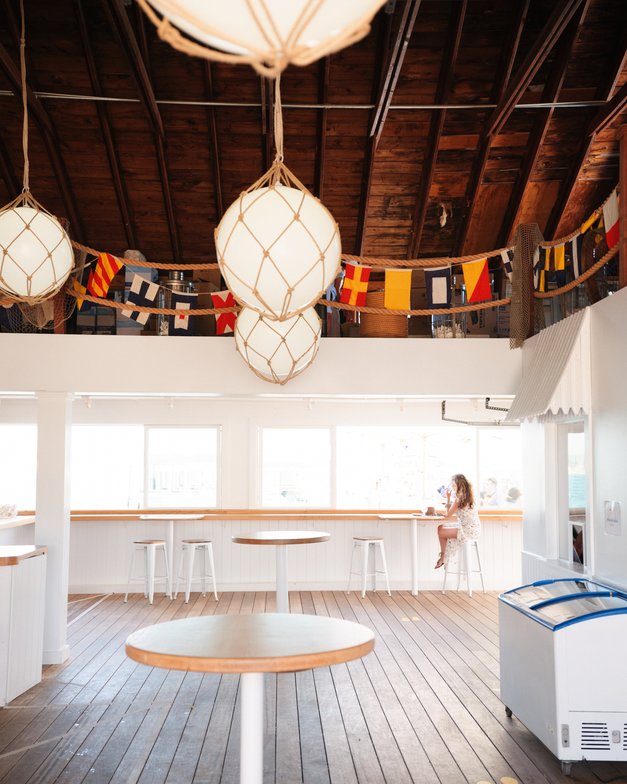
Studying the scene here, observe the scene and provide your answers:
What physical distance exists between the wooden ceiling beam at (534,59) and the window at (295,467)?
4651 millimetres

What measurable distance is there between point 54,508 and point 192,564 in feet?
9.99

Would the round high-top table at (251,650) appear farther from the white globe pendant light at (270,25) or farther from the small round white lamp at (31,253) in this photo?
the white globe pendant light at (270,25)

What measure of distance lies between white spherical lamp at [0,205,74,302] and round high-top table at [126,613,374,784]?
72.4 inches

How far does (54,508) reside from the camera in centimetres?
670

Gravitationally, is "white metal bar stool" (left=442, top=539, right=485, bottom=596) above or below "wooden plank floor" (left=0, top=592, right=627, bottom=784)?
above

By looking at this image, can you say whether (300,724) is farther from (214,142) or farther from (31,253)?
(214,142)

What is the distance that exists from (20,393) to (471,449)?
6222 mm

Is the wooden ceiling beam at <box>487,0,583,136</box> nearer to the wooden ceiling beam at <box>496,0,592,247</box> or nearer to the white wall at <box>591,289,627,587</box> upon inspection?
the wooden ceiling beam at <box>496,0,592,247</box>

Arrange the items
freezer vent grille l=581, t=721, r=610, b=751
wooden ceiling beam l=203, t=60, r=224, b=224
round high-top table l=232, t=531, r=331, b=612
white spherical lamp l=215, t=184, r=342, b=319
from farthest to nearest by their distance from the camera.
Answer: wooden ceiling beam l=203, t=60, r=224, b=224, round high-top table l=232, t=531, r=331, b=612, freezer vent grille l=581, t=721, r=610, b=751, white spherical lamp l=215, t=184, r=342, b=319

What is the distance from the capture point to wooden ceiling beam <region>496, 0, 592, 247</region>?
774 cm

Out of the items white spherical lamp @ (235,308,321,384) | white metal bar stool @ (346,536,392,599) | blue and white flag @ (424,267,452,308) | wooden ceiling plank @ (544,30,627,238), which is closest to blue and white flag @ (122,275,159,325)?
white spherical lamp @ (235,308,321,384)

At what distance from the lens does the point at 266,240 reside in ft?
8.86

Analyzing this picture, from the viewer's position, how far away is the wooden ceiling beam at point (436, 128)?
782 cm

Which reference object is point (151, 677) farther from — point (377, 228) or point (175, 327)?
point (377, 228)
